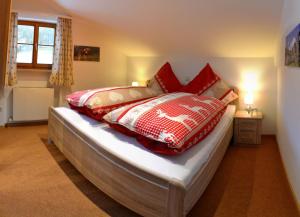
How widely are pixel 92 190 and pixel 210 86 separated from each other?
2935 mm

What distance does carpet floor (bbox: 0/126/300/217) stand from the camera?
6.40ft

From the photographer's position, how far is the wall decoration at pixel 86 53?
4984 millimetres

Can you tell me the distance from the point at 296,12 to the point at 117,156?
207 cm

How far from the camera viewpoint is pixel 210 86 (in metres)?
4.51

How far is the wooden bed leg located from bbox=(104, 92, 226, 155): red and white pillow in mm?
360

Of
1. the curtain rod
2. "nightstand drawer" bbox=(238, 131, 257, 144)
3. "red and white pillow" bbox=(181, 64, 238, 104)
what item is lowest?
"nightstand drawer" bbox=(238, 131, 257, 144)

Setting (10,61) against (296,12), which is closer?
(296,12)

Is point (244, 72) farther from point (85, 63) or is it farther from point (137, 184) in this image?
point (137, 184)

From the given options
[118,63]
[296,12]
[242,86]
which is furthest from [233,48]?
[118,63]

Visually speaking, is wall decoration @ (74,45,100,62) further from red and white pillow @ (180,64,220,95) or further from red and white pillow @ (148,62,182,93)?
red and white pillow @ (180,64,220,95)

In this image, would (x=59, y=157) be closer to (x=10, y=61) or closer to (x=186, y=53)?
(x=10, y=61)

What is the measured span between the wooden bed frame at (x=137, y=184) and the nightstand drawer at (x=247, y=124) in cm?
179

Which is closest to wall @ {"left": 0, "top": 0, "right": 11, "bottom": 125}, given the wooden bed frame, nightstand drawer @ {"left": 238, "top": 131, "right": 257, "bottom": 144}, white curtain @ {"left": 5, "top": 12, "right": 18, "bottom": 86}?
white curtain @ {"left": 5, "top": 12, "right": 18, "bottom": 86}

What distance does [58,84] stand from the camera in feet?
15.4
